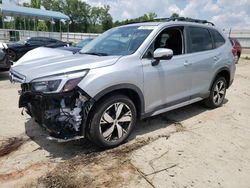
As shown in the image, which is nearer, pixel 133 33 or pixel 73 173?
pixel 73 173

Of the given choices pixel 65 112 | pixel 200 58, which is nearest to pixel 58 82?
pixel 65 112

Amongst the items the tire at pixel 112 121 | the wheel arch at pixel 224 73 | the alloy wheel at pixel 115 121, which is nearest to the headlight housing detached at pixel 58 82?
the tire at pixel 112 121

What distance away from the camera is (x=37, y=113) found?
4043 millimetres

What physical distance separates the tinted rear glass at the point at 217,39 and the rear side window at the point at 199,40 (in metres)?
0.17

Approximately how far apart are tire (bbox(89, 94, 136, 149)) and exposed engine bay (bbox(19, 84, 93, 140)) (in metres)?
0.17

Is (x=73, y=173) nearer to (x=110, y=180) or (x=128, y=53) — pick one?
(x=110, y=180)

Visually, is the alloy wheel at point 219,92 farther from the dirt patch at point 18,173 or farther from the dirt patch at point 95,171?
the dirt patch at point 18,173

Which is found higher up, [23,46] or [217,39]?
[217,39]

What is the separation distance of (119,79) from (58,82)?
2.81 ft

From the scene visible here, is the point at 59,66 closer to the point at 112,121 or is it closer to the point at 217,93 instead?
the point at 112,121

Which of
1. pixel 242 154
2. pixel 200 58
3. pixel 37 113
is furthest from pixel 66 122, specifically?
pixel 200 58

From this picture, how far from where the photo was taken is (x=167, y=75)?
4871 mm

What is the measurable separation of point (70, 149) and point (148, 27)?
91.2 inches

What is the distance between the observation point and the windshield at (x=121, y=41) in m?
4.68
